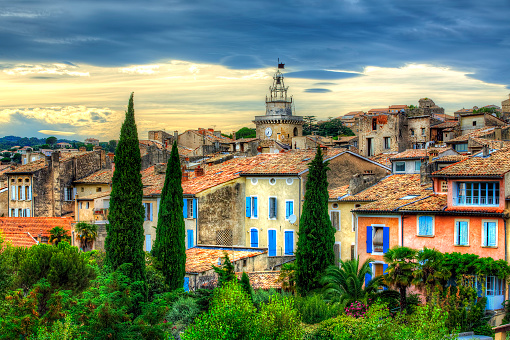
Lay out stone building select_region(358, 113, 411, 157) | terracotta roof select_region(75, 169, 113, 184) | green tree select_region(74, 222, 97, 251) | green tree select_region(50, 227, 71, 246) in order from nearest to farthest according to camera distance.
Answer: green tree select_region(74, 222, 97, 251) → green tree select_region(50, 227, 71, 246) → terracotta roof select_region(75, 169, 113, 184) → stone building select_region(358, 113, 411, 157)

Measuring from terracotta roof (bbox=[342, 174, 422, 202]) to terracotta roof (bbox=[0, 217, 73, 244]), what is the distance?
979 inches

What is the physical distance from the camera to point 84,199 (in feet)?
187

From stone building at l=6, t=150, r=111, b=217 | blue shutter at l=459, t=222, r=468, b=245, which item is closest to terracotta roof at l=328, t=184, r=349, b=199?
blue shutter at l=459, t=222, r=468, b=245

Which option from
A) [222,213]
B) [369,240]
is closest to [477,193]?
[369,240]

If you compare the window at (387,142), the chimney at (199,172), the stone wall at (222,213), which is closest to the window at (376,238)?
the stone wall at (222,213)

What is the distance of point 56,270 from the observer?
105ft

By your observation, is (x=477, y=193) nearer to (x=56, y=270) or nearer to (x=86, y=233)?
(x=56, y=270)

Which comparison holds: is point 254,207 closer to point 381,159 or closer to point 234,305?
point 381,159

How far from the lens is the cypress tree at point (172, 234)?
34688 mm

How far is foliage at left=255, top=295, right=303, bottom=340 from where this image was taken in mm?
23328

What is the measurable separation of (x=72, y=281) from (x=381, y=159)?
36603 millimetres

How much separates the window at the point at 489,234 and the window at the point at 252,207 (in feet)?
61.3

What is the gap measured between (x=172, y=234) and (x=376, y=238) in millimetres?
10510

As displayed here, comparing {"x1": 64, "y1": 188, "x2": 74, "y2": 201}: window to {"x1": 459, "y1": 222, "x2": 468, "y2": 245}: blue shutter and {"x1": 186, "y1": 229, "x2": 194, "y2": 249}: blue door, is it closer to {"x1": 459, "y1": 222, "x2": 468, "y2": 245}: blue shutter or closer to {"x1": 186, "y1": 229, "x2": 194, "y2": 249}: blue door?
{"x1": 186, "y1": 229, "x2": 194, "y2": 249}: blue door
